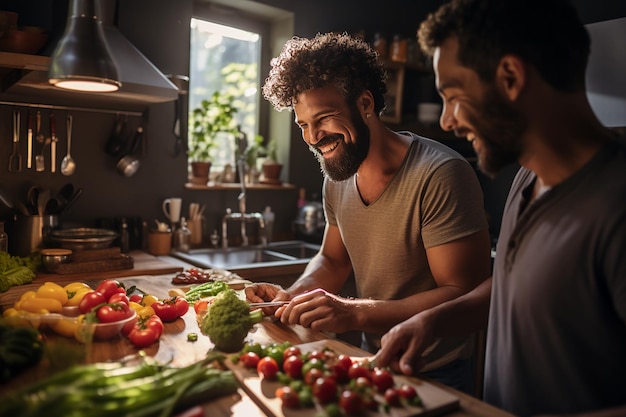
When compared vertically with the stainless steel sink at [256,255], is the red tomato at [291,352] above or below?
above

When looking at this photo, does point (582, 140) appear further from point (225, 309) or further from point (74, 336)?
point (74, 336)

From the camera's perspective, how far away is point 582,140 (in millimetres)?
1038

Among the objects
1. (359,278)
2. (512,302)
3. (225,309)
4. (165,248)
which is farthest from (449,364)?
(165,248)

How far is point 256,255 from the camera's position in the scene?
137 inches

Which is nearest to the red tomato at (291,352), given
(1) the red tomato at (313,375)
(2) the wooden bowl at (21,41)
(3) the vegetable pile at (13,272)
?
(1) the red tomato at (313,375)

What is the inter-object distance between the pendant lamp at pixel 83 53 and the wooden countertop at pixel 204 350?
0.80 metres

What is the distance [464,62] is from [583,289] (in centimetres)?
50

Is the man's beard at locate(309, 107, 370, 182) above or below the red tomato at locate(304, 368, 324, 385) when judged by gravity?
above

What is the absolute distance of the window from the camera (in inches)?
142

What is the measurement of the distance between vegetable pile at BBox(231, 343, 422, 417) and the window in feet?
8.55

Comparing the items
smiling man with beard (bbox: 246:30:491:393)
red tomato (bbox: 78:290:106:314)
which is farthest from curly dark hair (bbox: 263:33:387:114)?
red tomato (bbox: 78:290:106:314)

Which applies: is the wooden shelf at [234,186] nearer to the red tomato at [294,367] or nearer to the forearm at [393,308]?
the forearm at [393,308]

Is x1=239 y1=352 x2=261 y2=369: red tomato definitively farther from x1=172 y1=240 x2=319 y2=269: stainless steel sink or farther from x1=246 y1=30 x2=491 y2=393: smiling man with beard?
x1=172 y1=240 x2=319 y2=269: stainless steel sink

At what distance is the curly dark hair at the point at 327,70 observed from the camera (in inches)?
71.1
